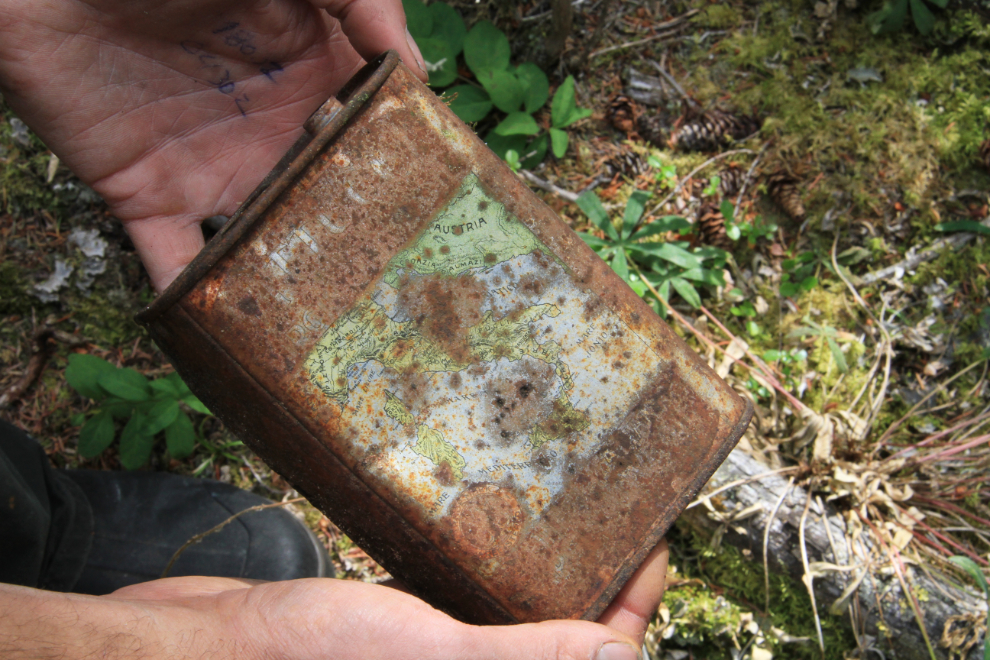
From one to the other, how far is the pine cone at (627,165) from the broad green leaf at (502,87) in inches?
19.4

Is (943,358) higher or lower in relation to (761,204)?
lower

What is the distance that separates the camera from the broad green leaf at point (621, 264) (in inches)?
82.7

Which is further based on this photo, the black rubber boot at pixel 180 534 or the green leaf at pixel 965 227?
the green leaf at pixel 965 227

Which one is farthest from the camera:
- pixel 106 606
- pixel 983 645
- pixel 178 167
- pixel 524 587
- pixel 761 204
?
pixel 761 204

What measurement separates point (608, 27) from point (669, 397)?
1.84 m

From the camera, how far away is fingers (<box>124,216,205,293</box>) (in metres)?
1.82

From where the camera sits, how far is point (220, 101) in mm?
1861

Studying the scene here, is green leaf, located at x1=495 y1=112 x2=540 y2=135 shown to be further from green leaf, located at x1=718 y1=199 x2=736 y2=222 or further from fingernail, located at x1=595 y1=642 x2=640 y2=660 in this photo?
fingernail, located at x1=595 y1=642 x2=640 y2=660

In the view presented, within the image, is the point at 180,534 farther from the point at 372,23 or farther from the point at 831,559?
the point at 831,559

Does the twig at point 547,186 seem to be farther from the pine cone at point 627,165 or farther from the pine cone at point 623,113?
the pine cone at point 623,113

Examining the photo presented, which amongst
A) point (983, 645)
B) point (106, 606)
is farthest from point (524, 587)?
point (983, 645)

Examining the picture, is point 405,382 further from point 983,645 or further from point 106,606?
point 983,645

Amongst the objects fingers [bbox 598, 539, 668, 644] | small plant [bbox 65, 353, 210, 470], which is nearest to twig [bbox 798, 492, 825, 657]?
fingers [bbox 598, 539, 668, 644]

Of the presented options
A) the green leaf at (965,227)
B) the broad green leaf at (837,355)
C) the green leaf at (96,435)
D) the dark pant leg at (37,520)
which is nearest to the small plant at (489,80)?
the broad green leaf at (837,355)
